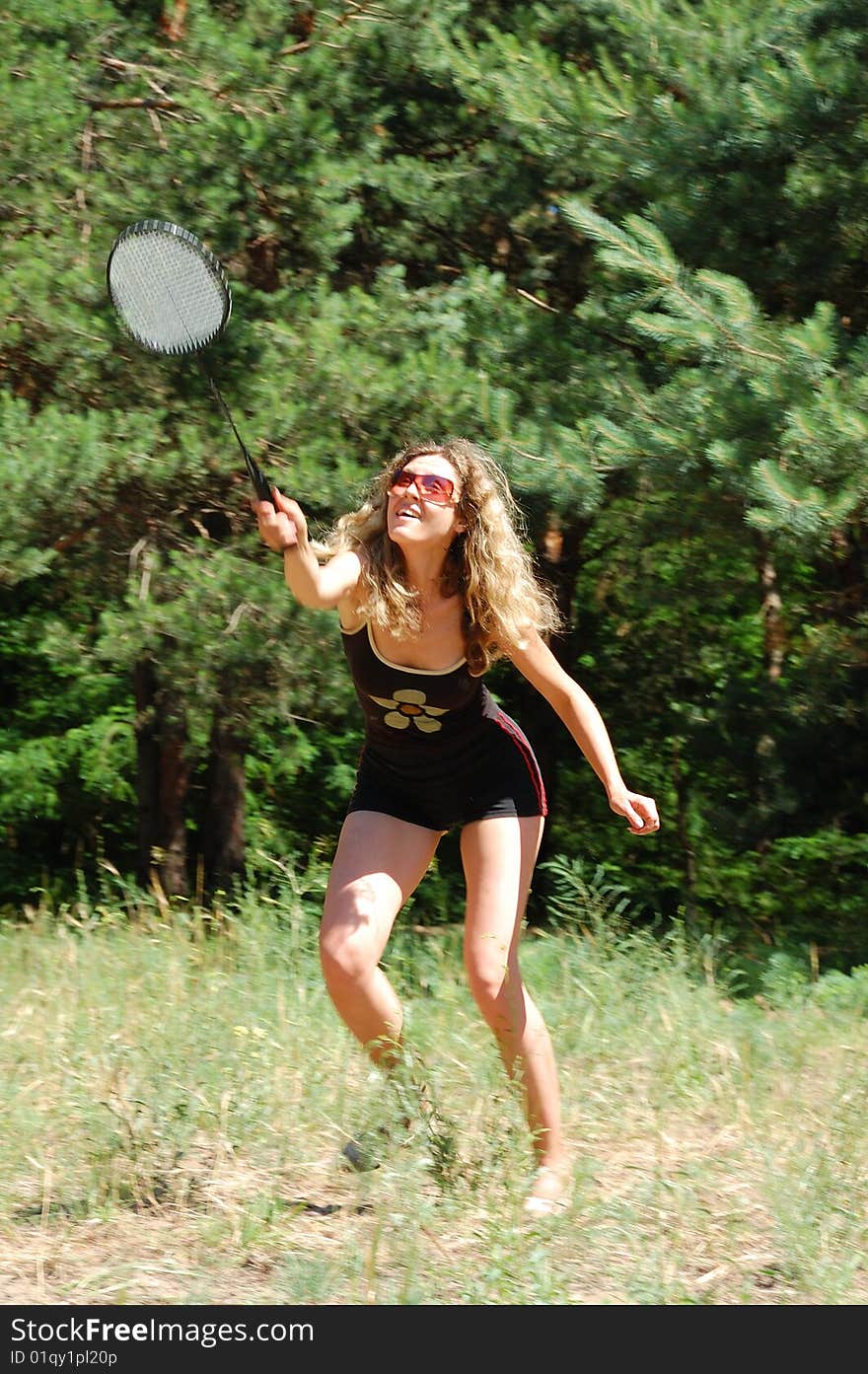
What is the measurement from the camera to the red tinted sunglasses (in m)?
3.85

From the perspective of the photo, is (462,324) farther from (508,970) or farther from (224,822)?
(508,970)

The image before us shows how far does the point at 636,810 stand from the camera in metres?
3.88

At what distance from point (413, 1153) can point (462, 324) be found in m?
5.29

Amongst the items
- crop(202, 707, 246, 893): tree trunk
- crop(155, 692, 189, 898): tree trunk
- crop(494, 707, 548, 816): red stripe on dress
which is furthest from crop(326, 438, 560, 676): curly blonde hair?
crop(202, 707, 246, 893): tree trunk

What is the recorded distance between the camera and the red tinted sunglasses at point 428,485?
3852 mm

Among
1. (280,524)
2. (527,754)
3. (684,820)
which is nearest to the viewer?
(280,524)

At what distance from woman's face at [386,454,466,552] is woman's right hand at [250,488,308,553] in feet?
1.26

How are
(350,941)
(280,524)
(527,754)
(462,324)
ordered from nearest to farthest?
1. (280,524)
2. (350,941)
3. (527,754)
4. (462,324)

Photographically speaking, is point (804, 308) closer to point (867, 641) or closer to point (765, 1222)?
point (867, 641)

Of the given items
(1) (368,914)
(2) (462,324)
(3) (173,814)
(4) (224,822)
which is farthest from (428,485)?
(4) (224,822)

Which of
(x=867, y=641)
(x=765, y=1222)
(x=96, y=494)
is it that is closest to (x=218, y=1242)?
(x=765, y=1222)

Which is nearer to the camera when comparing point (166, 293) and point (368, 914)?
point (368, 914)

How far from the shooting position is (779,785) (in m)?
8.14

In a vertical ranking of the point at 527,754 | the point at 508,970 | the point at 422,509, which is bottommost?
the point at 508,970
